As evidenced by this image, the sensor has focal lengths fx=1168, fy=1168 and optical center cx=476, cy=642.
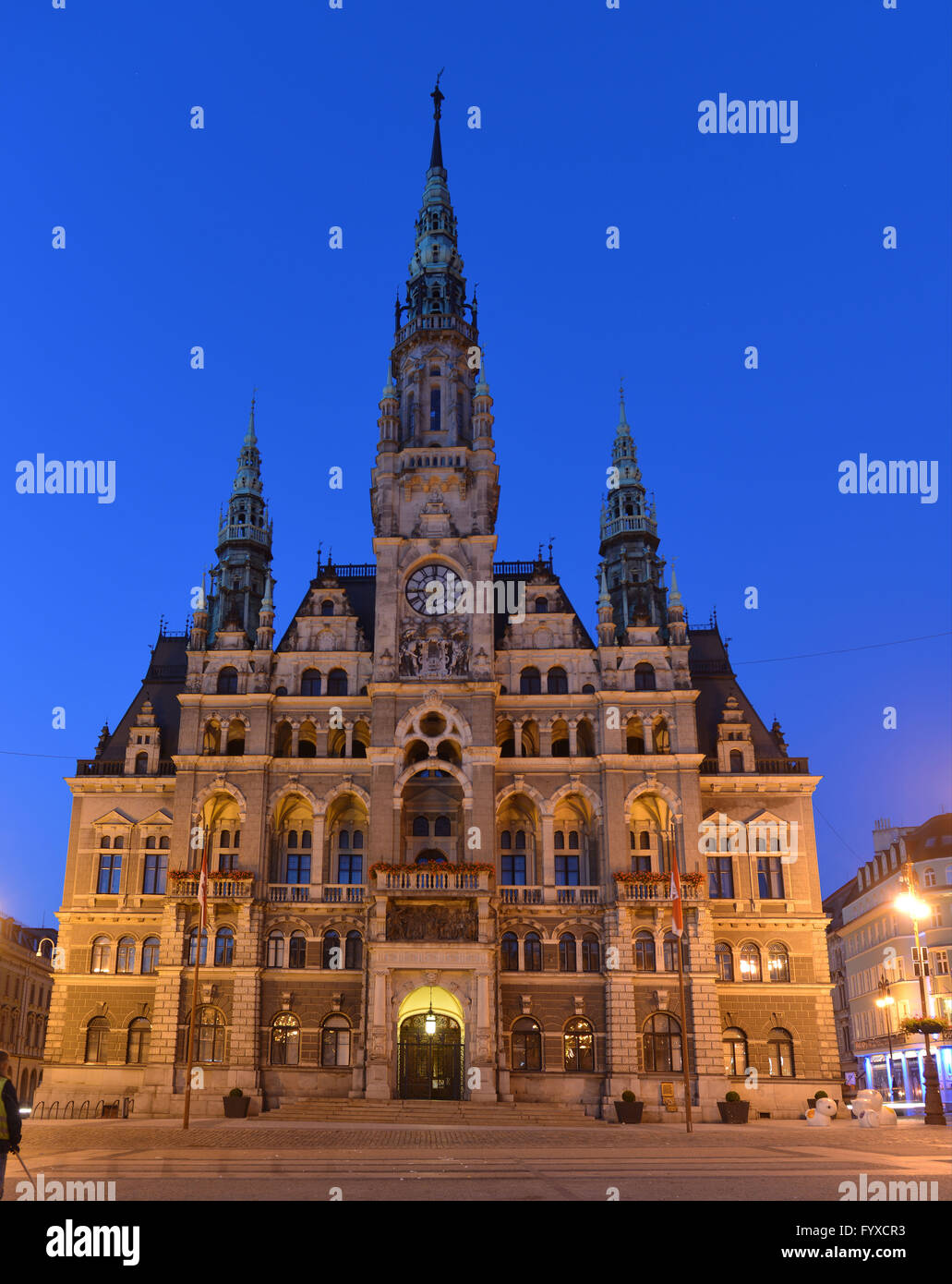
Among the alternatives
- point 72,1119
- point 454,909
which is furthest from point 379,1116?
point 72,1119

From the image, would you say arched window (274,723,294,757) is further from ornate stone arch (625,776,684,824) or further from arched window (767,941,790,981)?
arched window (767,941,790,981)

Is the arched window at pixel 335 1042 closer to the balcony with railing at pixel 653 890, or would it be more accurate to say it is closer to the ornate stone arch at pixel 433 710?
the ornate stone arch at pixel 433 710

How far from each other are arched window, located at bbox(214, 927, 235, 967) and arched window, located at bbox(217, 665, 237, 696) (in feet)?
39.8

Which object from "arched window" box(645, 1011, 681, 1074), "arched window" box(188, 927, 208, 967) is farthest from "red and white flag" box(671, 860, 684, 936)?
"arched window" box(188, 927, 208, 967)

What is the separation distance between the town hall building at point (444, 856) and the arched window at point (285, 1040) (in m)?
0.10

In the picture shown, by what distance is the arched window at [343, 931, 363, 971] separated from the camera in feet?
182

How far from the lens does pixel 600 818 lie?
56.8 m

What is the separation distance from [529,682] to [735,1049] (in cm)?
2025

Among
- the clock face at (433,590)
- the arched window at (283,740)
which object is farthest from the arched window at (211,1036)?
the clock face at (433,590)

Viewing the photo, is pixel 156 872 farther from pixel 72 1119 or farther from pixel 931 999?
pixel 931 999

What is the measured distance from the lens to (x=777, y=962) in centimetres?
5684

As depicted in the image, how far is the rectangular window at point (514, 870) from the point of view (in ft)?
191

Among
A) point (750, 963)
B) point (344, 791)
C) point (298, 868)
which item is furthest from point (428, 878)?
point (750, 963)
